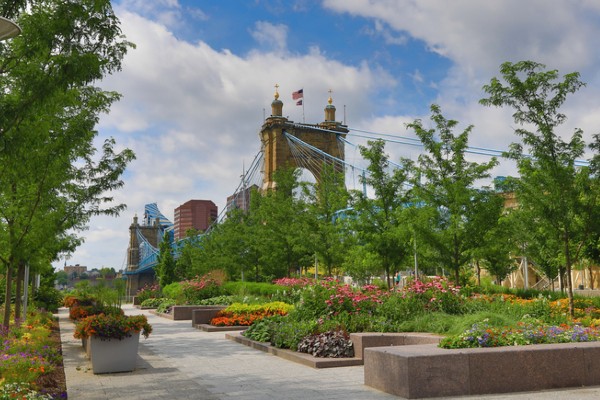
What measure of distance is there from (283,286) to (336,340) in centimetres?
1499

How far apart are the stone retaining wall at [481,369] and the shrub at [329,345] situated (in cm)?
220

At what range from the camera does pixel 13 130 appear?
237 inches

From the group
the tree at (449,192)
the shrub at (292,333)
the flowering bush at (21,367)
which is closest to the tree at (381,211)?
the tree at (449,192)

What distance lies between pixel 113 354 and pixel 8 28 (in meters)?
5.61

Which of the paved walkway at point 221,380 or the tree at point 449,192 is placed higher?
the tree at point 449,192

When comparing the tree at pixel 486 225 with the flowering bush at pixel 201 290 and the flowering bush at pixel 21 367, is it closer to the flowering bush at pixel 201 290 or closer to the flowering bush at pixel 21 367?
the flowering bush at pixel 21 367

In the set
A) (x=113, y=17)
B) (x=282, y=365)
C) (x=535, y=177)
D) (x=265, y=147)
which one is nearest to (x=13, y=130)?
(x=113, y=17)

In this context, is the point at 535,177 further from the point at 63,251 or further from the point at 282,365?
the point at 63,251

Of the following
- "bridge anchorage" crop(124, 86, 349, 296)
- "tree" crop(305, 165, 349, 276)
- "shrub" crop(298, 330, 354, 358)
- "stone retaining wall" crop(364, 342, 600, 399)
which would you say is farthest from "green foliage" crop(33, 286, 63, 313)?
"bridge anchorage" crop(124, 86, 349, 296)

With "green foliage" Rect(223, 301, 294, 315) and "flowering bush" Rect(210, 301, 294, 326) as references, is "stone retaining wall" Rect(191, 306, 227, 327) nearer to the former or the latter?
"flowering bush" Rect(210, 301, 294, 326)

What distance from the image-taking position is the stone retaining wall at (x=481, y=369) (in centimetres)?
662

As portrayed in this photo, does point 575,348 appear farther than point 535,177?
No

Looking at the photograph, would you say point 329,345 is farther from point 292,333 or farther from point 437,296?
point 437,296

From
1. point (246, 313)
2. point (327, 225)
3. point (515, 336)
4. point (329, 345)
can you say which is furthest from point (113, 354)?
point (327, 225)
